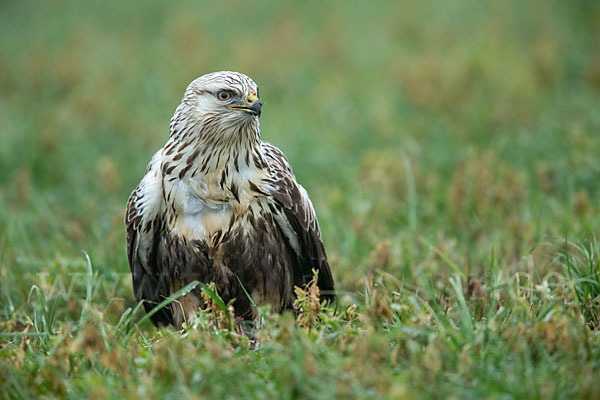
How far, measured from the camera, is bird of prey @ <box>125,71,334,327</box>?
3.59 metres

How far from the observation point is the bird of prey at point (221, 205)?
359 cm

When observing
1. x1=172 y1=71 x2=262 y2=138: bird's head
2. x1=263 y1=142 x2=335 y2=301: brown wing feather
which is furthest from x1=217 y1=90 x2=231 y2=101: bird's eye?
x1=263 y1=142 x2=335 y2=301: brown wing feather

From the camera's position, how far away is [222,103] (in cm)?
358

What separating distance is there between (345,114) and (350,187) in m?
2.46

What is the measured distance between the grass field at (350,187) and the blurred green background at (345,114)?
→ 0.11 ft

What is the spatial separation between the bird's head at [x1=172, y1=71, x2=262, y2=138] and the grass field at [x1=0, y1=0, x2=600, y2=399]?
1060mm

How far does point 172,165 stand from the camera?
143 inches

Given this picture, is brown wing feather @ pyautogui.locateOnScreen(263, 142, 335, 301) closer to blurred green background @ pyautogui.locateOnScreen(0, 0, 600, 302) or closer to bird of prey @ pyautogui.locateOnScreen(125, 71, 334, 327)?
bird of prey @ pyautogui.locateOnScreen(125, 71, 334, 327)

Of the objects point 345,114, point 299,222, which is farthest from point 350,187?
point 299,222

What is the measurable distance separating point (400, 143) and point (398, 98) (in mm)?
1538

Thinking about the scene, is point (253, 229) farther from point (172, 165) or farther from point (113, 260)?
point (113, 260)

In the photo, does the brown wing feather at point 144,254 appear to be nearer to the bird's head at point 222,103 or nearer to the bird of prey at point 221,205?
the bird of prey at point 221,205

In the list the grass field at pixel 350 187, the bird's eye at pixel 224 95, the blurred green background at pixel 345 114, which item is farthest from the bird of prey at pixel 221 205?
the blurred green background at pixel 345 114

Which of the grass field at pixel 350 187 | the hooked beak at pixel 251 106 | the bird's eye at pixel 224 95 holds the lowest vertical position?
the grass field at pixel 350 187
